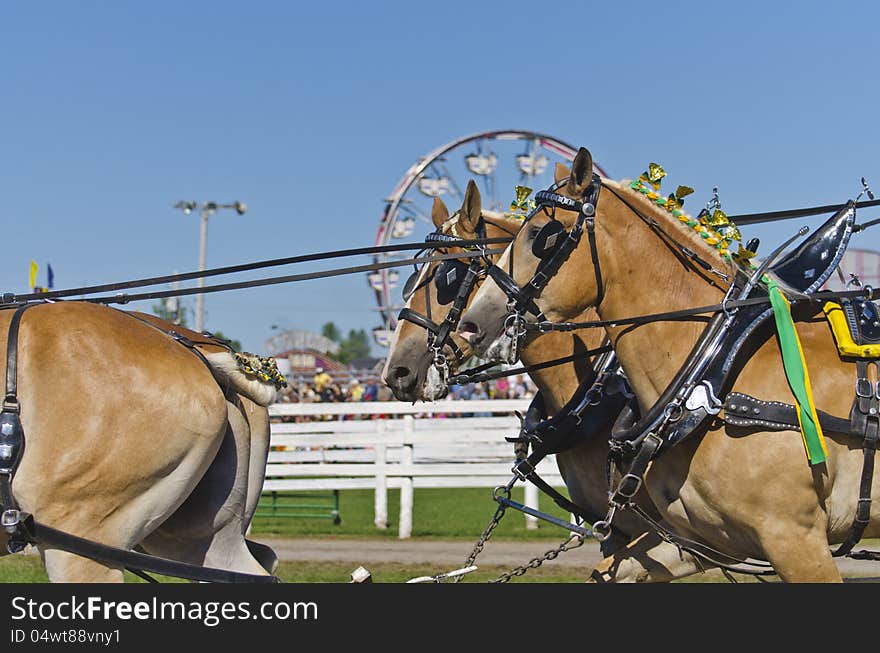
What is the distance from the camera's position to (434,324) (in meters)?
6.21

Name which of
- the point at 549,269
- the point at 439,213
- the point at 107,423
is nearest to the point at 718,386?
the point at 549,269

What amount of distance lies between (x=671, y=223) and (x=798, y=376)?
96 cm

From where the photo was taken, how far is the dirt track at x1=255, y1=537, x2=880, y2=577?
1070 centimetres

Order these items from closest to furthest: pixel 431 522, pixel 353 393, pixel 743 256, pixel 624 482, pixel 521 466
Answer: pixel 624 482 → pixel 743 256 → pixel 521 466 → pixel 431 522 → pixel 353 393

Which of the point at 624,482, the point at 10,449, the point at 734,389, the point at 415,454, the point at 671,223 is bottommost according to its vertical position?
the point at 415,454

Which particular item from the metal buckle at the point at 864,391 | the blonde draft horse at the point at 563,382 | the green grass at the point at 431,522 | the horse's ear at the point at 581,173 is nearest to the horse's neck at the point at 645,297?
the horse's ear at the point at 581,173

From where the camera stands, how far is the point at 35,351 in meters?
4.68

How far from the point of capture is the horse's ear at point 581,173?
4.76m

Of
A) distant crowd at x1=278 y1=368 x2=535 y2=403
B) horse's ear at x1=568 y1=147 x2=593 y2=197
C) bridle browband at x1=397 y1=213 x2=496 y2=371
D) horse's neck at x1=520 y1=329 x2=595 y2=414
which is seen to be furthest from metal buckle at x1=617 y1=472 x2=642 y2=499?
distant crowd at x1=278 y1=368 x2=535 y2=403

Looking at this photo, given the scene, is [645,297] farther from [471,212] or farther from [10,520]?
[10,520]

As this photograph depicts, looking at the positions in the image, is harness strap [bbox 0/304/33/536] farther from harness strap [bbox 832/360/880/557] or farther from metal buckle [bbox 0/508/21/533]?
harness strap [bbox 832/360/880/557]

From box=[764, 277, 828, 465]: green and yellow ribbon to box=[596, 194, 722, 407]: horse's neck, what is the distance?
0.38 meters
